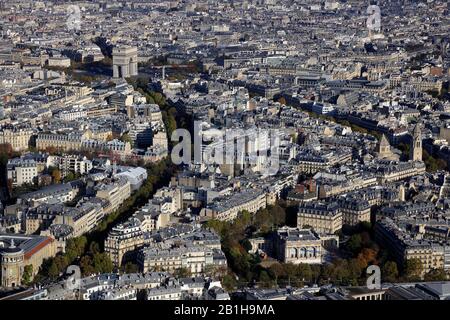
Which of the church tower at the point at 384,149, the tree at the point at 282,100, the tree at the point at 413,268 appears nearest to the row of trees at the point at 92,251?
the tree at the point at 413,268

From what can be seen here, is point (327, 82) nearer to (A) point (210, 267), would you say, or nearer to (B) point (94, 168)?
(B) point (94, 168)

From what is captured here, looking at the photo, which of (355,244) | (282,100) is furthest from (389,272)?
(282,100)

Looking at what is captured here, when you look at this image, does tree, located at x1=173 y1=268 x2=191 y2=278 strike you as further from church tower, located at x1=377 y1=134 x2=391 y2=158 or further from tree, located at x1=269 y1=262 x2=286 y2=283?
church tower, located at x1=377 y1=134 x2=391 y2=158

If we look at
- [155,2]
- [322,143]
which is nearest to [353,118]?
[322,143]

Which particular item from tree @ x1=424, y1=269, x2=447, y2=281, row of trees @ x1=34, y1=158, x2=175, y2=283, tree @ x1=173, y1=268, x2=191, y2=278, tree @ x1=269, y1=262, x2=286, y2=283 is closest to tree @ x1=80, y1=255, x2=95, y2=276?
row of trees @ x1=34, y1=158, x2=175, y2=283

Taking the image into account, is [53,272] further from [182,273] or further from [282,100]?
[282,100]

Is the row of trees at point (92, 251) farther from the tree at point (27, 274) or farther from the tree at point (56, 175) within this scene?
the tree at point (56, 175)
